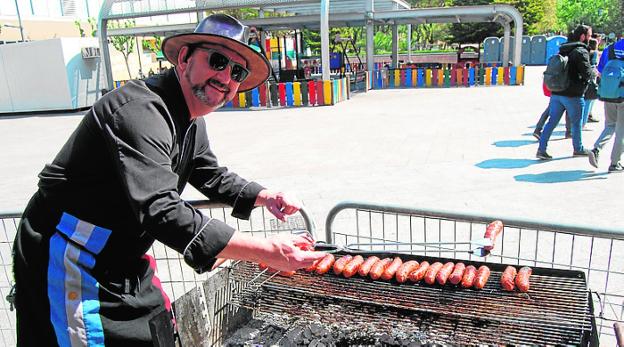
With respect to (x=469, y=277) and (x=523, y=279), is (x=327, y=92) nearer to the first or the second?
(x=469, y=277)

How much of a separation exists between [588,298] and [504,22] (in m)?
23.7

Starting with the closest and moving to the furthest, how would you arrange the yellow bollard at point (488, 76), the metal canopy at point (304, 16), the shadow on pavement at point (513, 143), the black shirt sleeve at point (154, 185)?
1. the black shirt sleeve at point (154, 185)
2. the shadow on pavement at point (513, 143)
3. the metal canopy at point (304, 16)
4. the yellow bollard at point (488, 76)

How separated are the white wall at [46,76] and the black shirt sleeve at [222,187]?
779 inches

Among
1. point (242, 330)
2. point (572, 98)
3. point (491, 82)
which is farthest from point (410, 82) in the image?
point (242, 330)

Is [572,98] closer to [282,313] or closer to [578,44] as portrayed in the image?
[578,44]

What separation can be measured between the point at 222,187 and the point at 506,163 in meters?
7.25

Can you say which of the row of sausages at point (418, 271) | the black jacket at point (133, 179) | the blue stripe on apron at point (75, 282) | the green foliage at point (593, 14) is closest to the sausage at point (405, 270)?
the row of sausages at point (418, 271)

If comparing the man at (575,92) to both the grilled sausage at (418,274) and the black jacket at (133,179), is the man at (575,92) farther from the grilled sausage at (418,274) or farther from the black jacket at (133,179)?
the black jacket at (133,179)

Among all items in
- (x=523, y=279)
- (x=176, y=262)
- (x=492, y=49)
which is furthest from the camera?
(x=492, y=49)

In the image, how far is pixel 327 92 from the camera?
1833cm

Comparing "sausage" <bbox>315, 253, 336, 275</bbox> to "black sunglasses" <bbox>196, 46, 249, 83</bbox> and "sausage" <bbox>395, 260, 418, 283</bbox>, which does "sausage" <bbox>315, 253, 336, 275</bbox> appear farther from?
"black sunglasses" <bbox>196, 46, 249, 83</bbox>

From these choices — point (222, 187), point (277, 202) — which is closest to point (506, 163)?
point (277, 202)

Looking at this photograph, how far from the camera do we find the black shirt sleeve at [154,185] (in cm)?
187

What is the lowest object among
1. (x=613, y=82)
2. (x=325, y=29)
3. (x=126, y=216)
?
(x=613, y=82)
